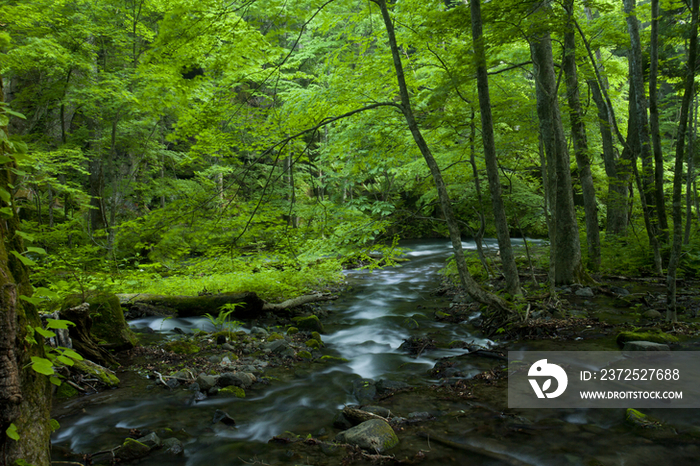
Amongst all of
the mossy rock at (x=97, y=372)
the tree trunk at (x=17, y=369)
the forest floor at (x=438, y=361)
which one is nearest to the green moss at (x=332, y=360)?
the forest floor at (x=438, y=361)

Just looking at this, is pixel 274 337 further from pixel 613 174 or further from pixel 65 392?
pixel 613 174

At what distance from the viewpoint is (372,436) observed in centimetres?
343

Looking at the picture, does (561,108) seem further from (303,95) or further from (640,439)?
(640,439)

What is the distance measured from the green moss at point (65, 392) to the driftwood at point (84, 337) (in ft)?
1.81

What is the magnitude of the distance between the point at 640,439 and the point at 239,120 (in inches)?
275

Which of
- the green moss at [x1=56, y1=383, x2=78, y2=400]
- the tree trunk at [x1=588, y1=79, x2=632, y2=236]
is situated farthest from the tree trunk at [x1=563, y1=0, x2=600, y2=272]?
the green moss at [x1=56, y1=383, x2=78, y2=400]

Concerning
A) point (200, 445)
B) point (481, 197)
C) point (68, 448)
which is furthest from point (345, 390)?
point (481, 197)

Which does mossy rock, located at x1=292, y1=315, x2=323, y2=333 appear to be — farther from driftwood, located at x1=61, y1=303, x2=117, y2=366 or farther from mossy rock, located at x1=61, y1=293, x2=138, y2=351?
driftwood, located at x1=61, y1=303, x2=117, y2=366

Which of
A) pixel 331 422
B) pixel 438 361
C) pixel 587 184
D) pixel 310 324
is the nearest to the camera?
pixel 331 422

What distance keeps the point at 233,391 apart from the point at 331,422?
1421mm

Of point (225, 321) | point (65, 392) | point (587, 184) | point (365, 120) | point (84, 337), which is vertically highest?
point (365, 120)

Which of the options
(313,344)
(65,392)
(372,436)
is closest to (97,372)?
(65,392)

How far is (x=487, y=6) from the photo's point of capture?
566cm

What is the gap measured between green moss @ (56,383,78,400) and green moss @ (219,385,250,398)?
1663 mm
